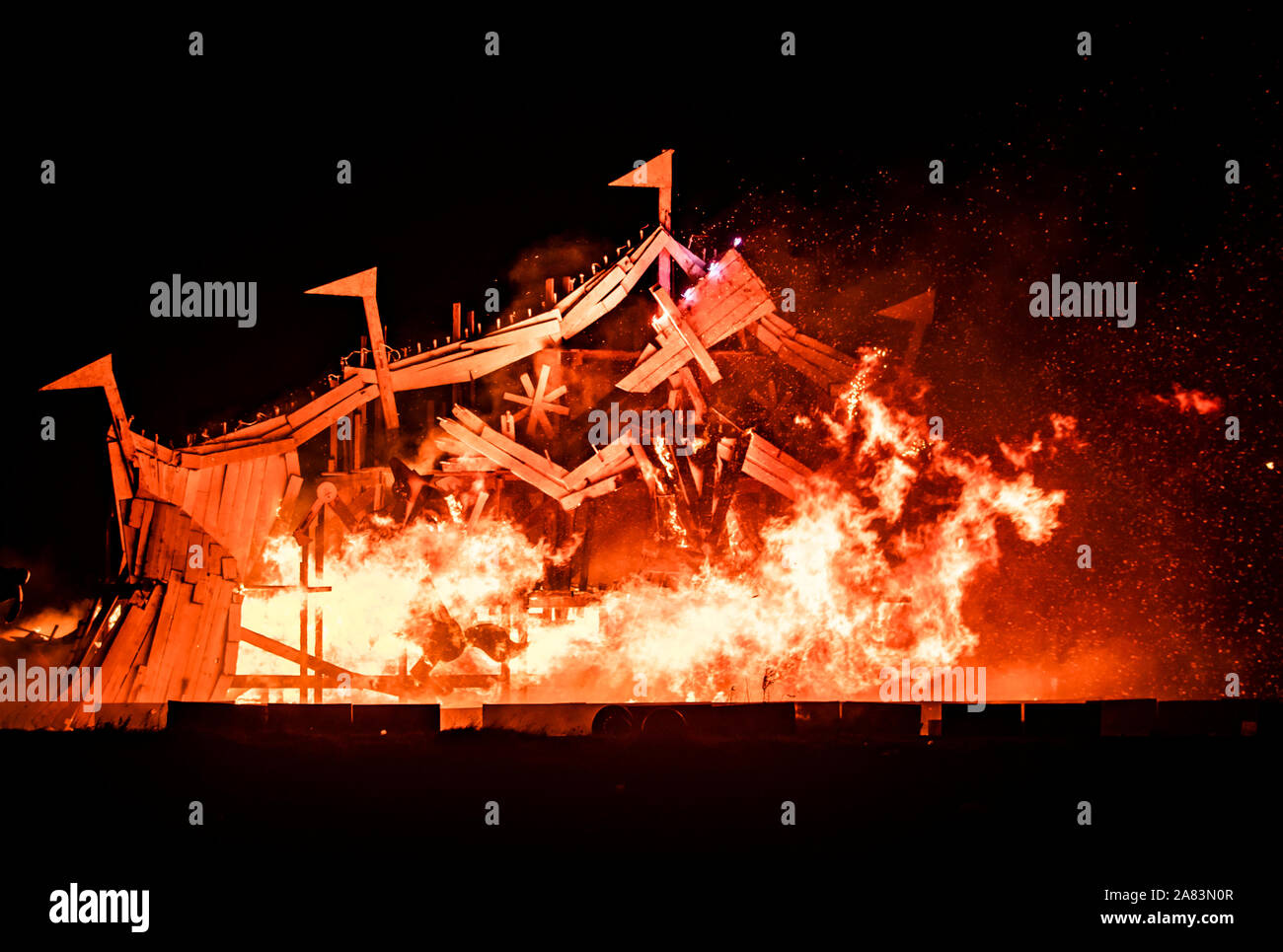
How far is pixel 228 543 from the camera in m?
13.8

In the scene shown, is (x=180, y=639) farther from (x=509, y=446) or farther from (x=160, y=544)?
(x=509, y=446)

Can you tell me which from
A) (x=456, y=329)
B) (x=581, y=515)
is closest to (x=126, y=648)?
(x=456, y=329)

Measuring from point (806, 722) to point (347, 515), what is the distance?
25.0 feet

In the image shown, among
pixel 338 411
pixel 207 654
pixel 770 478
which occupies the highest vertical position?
pixel 338 411

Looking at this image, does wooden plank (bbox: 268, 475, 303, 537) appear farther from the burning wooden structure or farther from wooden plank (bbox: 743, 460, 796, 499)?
wooden plank (bbox: 743, 460, 796, 499)

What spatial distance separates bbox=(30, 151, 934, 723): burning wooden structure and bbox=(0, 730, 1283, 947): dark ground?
2.86 meters

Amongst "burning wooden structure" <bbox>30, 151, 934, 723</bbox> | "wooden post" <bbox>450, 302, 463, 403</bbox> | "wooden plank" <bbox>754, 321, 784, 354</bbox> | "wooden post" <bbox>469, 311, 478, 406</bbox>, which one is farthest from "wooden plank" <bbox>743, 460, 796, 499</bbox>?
"wooden post" <bbox>450, 302, 463, 403</bbox>

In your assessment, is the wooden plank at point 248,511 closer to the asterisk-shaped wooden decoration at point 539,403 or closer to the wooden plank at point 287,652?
the wooden plank at point 287,652

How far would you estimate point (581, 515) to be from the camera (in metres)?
A: 14.3

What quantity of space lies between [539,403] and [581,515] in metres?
1.89

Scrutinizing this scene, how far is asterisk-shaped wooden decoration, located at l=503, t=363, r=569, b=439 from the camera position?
14.2 metres
